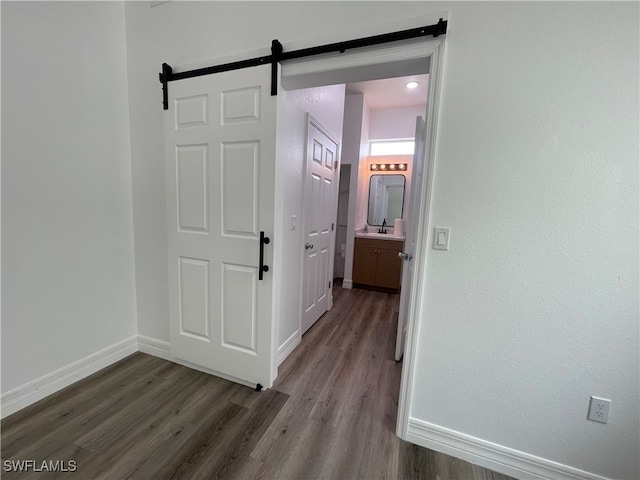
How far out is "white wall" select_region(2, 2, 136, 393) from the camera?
4.79 ft

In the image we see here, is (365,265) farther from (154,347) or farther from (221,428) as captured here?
(221,428)

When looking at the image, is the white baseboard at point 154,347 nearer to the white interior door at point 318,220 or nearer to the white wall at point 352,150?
the white interior door at point 318,220

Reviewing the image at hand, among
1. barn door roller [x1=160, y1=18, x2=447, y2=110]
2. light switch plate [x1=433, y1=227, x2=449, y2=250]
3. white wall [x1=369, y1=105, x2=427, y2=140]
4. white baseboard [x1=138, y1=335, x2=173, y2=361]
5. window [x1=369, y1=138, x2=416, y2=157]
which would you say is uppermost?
white wall [x1=369, y1=105, x2=427, y2=140]

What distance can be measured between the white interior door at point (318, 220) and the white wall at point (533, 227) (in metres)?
1.01

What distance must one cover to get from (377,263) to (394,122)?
2.33 metres

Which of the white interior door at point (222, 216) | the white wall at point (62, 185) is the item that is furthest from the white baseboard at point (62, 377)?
the white interior door at point (222, 216)

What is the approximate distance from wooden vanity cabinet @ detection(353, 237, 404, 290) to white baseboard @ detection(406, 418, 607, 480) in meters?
2.60

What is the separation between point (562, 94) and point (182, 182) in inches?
83.7

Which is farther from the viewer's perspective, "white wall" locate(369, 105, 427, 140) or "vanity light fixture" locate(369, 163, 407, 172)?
"vanity light fixture" locate(369, 163, 407, 172)

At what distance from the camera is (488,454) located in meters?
1.35

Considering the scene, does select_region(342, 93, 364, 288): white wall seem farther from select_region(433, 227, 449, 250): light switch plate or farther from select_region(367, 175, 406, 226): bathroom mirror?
select_region(433, 227, 449, 250): light switch plate

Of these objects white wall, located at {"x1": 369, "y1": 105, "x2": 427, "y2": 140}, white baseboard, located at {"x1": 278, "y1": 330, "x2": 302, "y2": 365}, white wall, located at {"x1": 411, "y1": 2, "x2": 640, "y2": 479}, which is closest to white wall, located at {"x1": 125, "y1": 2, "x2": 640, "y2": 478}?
white wall, located at {"x1": 411, "y1": 2, "x2": 640, "y2": 479}

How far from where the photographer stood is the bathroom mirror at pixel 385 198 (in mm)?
4512

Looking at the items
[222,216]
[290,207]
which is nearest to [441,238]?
[290,207]
